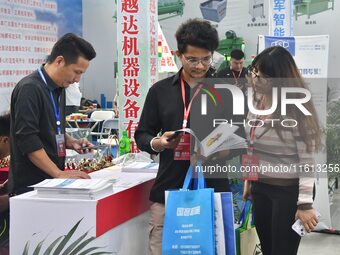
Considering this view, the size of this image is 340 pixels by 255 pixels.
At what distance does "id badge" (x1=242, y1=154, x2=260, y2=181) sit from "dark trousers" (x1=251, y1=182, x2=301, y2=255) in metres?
0.03

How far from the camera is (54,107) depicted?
224cm

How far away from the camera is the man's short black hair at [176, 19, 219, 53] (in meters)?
1.81

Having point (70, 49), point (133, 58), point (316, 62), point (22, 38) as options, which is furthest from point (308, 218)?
point (22, 38)

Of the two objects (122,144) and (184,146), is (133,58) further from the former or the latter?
(184,146)

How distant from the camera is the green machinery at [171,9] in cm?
1177

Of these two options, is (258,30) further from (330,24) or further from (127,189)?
(127,189)

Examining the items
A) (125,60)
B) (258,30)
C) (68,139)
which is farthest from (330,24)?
(68,139)

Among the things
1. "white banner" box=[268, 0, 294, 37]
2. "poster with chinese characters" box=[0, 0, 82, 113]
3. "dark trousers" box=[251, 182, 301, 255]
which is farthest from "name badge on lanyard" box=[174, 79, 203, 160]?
"white banner" box=[268, 0, 294, 37]

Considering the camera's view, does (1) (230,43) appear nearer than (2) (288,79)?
No

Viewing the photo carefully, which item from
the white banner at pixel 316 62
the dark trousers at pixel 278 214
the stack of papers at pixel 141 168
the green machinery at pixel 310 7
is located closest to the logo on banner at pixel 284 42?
the white banner at pixel 316 62

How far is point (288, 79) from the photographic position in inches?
76.0

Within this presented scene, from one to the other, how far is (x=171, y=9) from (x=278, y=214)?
33.9 ft

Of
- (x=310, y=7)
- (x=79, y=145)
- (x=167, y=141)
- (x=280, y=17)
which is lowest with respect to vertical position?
(x=79, y=145)

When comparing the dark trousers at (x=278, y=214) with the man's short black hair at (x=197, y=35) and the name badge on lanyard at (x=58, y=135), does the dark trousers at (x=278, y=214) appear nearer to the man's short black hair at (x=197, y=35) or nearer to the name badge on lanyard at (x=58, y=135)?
the man's short black hair at (x=197, y=35)
